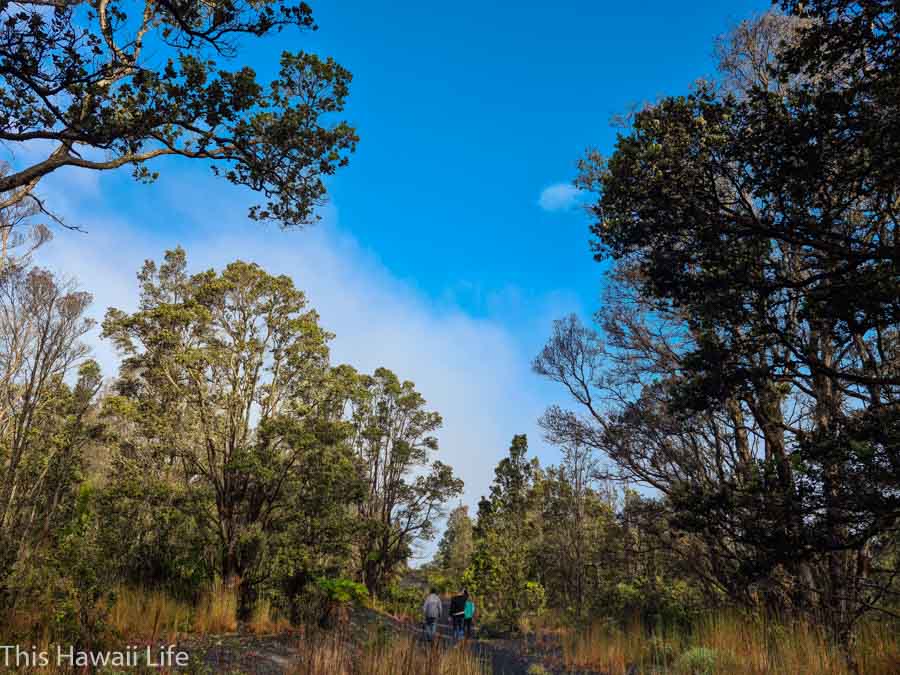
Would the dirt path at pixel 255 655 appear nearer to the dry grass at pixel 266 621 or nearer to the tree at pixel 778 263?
the dry grass at pixel 266 621

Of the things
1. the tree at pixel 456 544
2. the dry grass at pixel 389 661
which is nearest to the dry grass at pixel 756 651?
the dry grass at pixel 389 661

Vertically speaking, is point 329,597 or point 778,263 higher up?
point 778,263

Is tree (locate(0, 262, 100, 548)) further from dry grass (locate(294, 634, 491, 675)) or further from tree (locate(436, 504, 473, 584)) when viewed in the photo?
tree (locate(436, 504, 473, 584))

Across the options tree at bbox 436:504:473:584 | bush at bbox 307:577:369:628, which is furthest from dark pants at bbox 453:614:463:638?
tree at bbox 436:504:473:584

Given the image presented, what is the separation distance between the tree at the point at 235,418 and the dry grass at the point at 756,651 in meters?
7.71

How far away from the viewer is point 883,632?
6.27 metres

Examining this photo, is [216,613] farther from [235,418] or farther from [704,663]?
[704,663]

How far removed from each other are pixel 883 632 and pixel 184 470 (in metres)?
13.7

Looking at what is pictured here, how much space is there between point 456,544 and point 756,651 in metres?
41.5

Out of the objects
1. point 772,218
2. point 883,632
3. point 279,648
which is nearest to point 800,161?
point 772,218

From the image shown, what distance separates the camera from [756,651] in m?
5.84

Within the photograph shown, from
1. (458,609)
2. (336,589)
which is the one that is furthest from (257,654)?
(458,609)

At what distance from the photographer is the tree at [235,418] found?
11969mm

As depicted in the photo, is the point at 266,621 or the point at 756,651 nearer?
the point at 756,651
